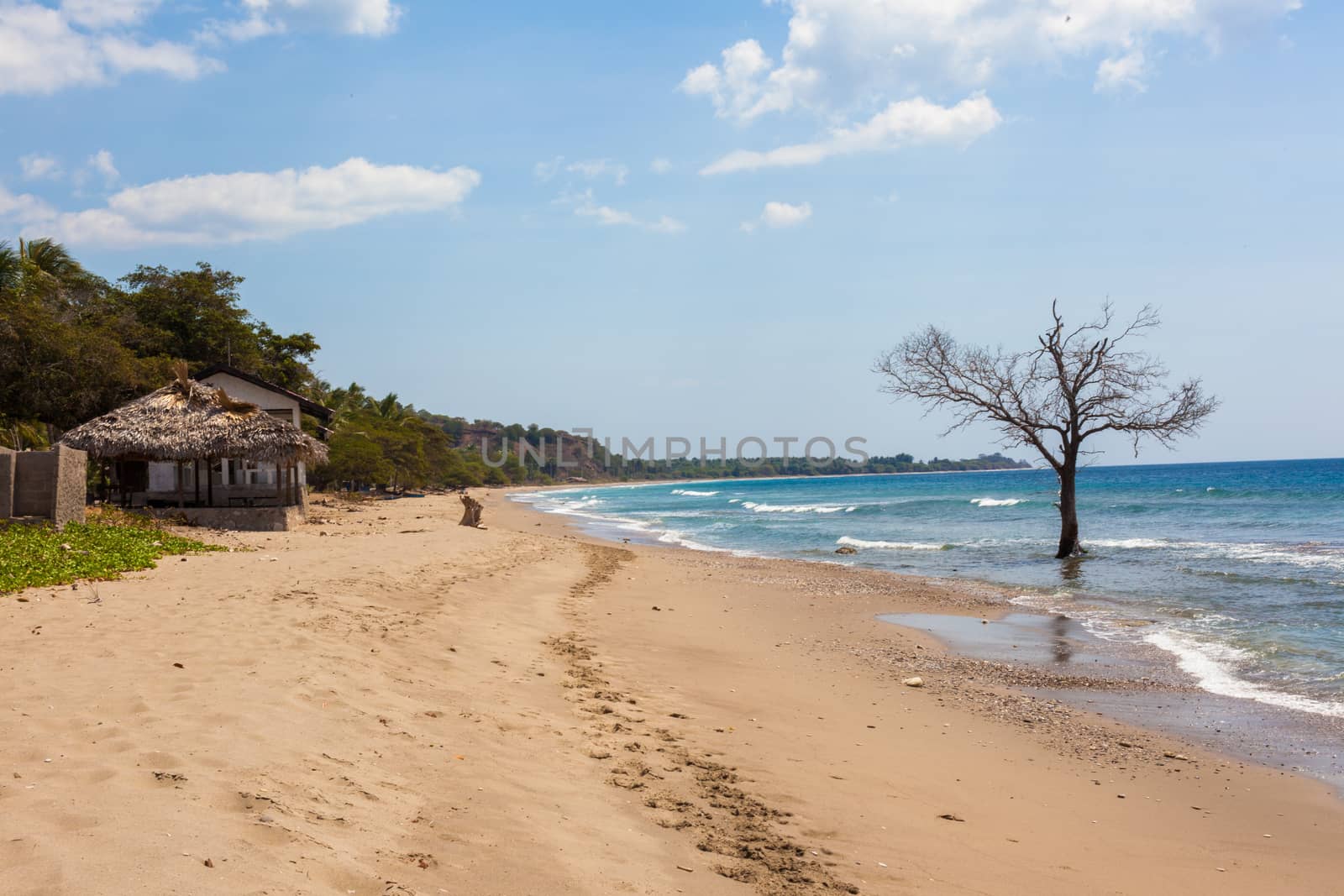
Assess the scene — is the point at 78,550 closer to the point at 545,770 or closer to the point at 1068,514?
the point at 545,770

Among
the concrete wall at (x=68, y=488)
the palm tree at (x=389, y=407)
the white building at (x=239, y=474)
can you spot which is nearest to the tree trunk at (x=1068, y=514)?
the concrete wall at (x=68, y=488)

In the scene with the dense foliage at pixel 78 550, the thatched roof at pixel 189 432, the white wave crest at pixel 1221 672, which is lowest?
the white wave crest at pixel 1221 672

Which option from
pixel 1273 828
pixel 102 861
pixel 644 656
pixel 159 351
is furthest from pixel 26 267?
pixel 1273 828

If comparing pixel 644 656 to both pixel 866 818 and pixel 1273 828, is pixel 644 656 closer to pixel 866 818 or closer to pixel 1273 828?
pixel 866 818

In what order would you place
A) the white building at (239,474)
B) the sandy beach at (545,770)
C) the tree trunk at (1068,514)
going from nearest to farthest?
the sandy beach at (545,770), the tree trunk at (1068,514), the white building at (239,474)

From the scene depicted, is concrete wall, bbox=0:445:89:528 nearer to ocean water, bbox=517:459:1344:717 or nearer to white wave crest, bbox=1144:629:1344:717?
ocean water, bbox=517:459:1344:717

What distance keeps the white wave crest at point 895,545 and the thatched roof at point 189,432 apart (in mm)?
15103

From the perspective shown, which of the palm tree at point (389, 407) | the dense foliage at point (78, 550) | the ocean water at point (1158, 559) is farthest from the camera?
the palm tree at point (389, 407)

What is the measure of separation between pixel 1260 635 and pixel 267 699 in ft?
36.2

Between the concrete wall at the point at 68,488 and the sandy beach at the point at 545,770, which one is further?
the concrete wall at the point at 68,488

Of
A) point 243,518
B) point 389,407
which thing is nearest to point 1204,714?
point 243,518

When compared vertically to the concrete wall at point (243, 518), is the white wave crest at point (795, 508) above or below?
below

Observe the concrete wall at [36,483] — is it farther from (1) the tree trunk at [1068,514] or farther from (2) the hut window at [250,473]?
(1) the tree trunk at [1068,514]

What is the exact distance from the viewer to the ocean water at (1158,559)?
9.59 metres
